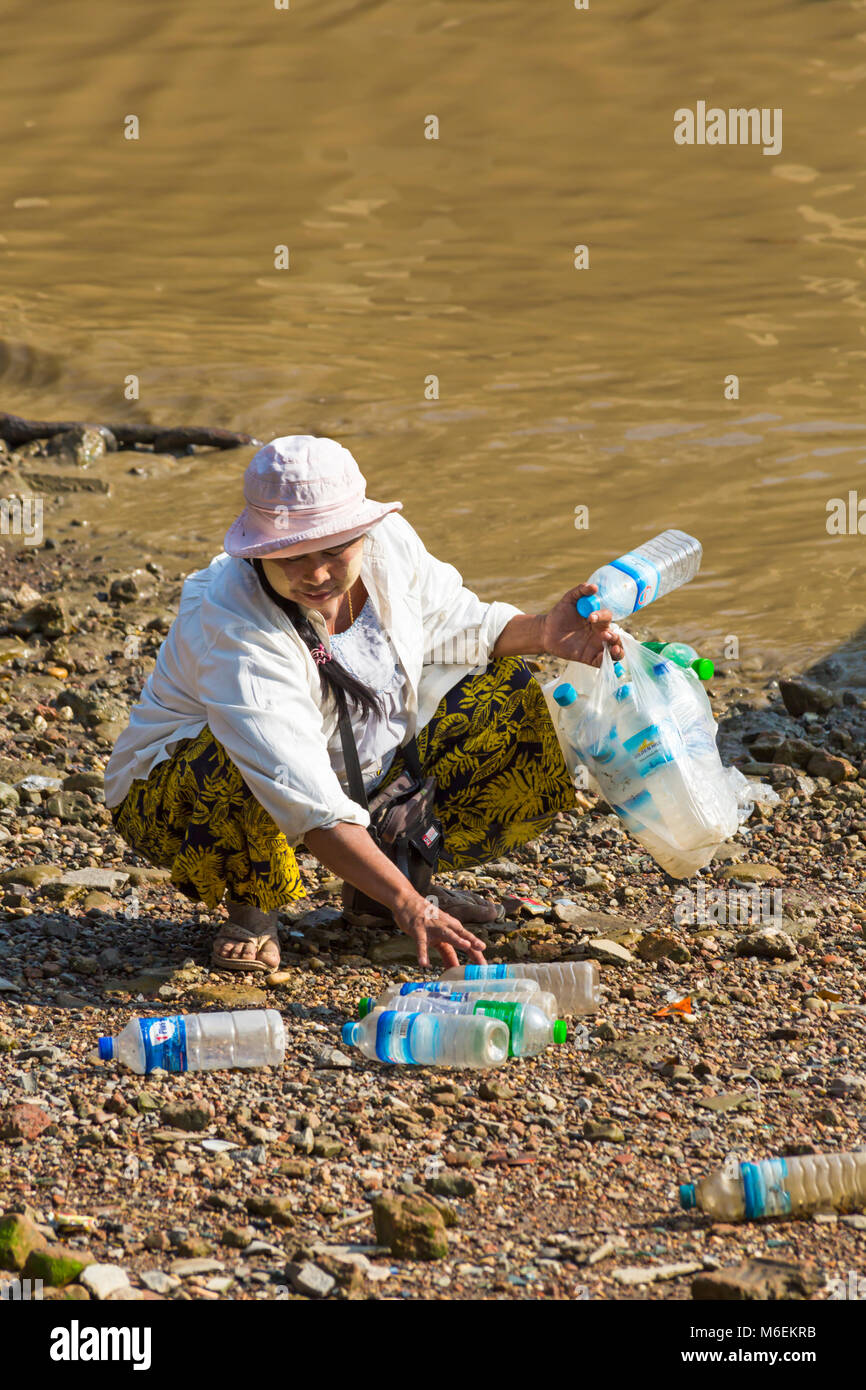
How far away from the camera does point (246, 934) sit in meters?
3.68

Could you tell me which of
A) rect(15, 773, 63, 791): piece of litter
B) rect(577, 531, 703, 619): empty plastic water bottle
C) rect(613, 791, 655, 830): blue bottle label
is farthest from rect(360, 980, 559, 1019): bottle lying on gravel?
rect(15, 773, 63, 791): piece of litter

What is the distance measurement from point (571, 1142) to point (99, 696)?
310 centimetres

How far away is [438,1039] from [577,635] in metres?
1.05

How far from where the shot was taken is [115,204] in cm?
1399

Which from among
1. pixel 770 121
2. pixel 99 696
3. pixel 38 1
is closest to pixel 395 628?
pixel 99 696

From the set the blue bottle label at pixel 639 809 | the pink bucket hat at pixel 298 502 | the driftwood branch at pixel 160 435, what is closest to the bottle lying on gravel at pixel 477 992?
the blue bottle label at pixel 639 809

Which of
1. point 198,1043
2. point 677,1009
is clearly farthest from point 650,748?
point 198,1043

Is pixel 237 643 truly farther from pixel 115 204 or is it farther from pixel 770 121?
pixel 770 121

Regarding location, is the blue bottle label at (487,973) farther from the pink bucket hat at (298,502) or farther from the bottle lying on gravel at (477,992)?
the pink bucket hat at (298,502)

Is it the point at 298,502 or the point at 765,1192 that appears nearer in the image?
the point at 765,1192

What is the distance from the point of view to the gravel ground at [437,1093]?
256 cm

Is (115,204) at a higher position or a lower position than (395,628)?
higher

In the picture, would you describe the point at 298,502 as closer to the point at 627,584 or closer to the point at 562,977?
the point at 627,584

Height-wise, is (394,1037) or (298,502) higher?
(298,502)
